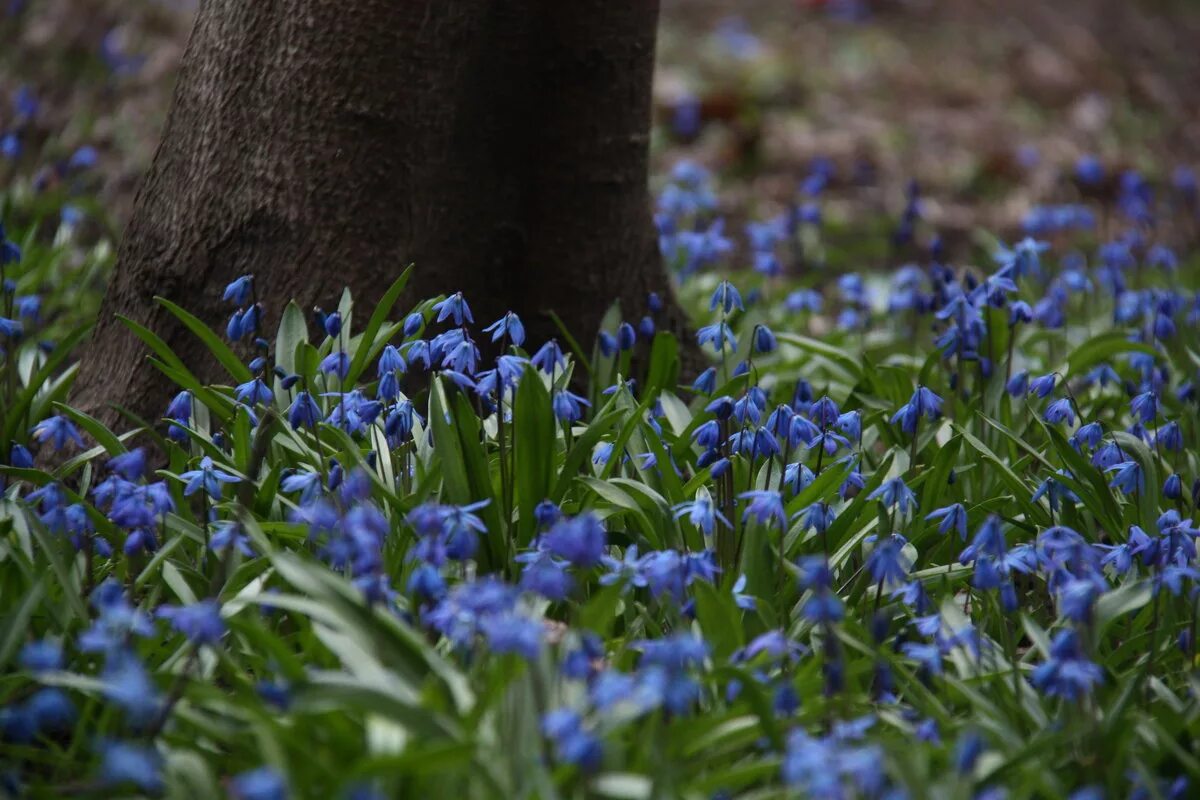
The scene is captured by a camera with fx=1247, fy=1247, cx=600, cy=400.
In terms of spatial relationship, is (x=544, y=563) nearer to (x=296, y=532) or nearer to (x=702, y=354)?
(x=296, y=532)

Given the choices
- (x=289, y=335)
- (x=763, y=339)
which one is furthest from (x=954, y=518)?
(x=289, y=335)

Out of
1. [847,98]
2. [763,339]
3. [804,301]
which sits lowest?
[763,339]

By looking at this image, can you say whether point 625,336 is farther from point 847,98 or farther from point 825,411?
point 847,98

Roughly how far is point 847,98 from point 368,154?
232 inches

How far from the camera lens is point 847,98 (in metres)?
8.59

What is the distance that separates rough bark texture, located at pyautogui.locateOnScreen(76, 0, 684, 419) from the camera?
10.9ft

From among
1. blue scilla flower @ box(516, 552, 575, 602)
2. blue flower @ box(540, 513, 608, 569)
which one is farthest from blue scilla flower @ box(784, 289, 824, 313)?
blue flower @ box(540, 513, 608, 569)

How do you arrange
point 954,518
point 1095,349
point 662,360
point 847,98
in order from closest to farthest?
point 954,518, point 662,360, point 1095,349, point 847,98

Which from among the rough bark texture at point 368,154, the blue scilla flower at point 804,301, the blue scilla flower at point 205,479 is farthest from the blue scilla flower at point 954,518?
the blue scilla flower at point 804,301

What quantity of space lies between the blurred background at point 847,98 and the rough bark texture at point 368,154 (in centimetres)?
192

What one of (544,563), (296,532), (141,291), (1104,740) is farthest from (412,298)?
(1104,740)

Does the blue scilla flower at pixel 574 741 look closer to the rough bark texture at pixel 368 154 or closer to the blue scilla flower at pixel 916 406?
the blue scilla flower at pixel 916 406

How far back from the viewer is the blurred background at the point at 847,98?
6637mm

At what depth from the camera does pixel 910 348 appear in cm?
471
